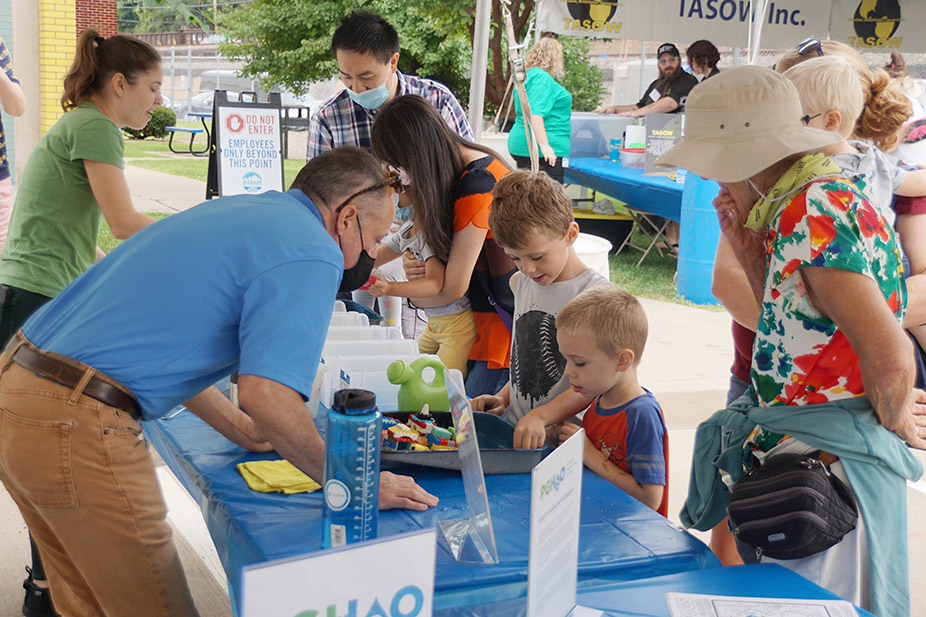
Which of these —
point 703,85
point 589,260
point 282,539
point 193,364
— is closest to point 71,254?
point 193,364

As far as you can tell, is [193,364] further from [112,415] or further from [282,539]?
[282,539]

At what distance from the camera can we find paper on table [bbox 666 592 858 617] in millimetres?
1293

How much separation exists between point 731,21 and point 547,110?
3.07 m

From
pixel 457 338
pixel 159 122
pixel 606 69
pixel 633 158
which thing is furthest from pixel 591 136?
pixel 606 69

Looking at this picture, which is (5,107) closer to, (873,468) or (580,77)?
(873,468)

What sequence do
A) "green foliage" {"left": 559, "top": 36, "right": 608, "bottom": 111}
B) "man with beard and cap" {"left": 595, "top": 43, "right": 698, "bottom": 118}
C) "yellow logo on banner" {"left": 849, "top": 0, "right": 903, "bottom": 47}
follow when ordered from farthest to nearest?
1. "green foliage" {"left": 559, "top": 36, "right": 608, "bottom": 111}
2. "yellow logo on banner" {"left": 849, "top": 0, "right": 903, "bottom": 47}
3. "man with beard and cap" {"left": 595, "top": 43, "right": 698, "bottom": 118}

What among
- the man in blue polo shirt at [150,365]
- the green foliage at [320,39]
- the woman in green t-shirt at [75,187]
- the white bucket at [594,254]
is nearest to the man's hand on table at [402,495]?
the man in blue polo shirt at [150,365]

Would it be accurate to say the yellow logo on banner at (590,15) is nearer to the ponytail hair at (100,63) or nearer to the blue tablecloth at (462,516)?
the ponytail hair at (100,63)

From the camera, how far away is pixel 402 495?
1570 mm

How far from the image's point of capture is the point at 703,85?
65.3 inches

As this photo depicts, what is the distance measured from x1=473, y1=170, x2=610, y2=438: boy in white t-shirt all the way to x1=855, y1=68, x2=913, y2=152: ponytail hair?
748 mm

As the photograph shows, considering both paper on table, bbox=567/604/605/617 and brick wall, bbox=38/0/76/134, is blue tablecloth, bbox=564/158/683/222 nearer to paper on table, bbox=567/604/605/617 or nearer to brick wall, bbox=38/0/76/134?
paper on table, bbox=567/604/605/617

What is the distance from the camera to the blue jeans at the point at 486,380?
8.75 ft

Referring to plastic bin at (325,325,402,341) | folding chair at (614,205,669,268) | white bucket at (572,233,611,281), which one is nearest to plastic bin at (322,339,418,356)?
plastic bin at (325,325,402,341)
